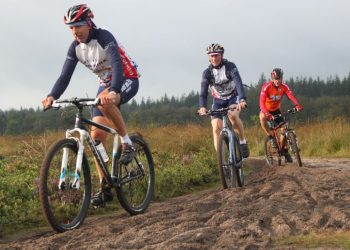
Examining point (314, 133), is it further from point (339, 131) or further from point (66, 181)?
point (66, 181)

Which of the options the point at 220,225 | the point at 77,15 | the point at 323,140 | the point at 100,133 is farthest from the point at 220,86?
the point at 323,140

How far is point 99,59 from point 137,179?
149cm

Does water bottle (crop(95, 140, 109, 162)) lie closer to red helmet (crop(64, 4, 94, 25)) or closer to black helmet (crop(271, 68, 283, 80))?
red helmet (crop(64, 4, 94, 25))

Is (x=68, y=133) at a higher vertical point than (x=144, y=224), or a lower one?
higher

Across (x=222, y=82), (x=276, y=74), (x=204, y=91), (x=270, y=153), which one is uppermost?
(x=276, y=74)

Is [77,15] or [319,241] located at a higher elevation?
[77,15]

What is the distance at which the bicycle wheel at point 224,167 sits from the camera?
738 centimetres

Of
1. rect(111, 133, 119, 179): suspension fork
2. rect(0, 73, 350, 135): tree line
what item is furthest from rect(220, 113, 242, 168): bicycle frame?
rect(0, 73, 350, 135): tree line

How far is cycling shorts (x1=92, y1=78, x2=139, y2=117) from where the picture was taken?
18.6 ft

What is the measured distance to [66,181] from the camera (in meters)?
4.83

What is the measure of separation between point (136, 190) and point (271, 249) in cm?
288

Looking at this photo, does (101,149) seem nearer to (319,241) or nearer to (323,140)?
(319,241)

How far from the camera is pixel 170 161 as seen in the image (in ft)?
33.2

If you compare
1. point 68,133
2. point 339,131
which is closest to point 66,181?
point 68,133
